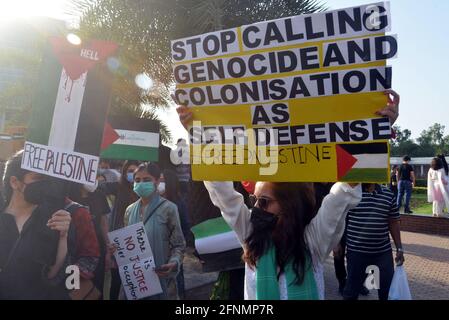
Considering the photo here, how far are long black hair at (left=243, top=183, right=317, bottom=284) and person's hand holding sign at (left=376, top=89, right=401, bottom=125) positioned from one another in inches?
23.4

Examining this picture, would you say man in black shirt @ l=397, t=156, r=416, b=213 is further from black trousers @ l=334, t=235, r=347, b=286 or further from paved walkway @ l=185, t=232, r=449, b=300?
black trousers @ l=334, t=235, r=347, b=286

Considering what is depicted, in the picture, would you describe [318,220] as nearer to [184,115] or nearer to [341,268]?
[184,115]

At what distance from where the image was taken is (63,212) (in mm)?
2625

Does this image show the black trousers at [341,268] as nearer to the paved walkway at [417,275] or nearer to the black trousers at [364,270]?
the paved walkway at [417,275]

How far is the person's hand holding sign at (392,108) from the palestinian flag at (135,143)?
119 inches

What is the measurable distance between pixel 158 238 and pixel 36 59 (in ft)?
24.6

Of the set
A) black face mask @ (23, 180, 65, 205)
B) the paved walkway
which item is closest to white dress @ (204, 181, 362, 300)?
black face mask @ (23, 180, 65, 205)

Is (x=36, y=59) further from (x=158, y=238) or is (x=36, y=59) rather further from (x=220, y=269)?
(x=220, y=269)

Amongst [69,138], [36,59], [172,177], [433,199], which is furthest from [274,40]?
[433,199]

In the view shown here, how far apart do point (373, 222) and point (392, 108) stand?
6.42ft

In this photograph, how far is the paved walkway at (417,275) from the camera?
5.82 meters

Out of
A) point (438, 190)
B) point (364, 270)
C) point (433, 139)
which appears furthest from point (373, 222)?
point (433, 139)

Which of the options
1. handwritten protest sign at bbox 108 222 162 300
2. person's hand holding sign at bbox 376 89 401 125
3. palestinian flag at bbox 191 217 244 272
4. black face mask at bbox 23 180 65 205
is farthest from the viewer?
handwritten protest sign at bbox 108 222 162 300

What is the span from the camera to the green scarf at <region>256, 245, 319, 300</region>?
7.14 feet
